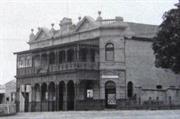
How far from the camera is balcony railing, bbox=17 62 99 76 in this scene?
48.0 m

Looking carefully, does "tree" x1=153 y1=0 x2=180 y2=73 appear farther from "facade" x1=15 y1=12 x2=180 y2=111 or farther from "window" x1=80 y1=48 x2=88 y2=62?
"window" x1=80 y1=48 x2=88 y2=62

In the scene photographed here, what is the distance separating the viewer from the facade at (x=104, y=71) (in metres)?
48.0

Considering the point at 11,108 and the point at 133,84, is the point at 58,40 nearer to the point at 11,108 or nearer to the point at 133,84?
the point at 133,84

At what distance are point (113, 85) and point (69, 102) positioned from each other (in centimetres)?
559

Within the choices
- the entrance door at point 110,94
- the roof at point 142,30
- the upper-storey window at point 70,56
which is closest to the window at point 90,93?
the entrance door at point 110,94

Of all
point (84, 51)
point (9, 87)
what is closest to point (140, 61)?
point (84, 51)

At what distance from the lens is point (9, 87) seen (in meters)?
68.1

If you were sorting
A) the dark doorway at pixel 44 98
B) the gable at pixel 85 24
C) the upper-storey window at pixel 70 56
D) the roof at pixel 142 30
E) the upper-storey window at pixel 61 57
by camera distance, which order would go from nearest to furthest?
1. the roof at pixel 142 30
2. the gable at pixel 85 24
3. the upper-storey window at pixel 70 56
4. the upper-storey window at pixel 61 57
5. the dark doorway at pixel 44 98

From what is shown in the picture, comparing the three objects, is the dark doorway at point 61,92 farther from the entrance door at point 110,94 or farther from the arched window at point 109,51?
the arched window at point 109,51

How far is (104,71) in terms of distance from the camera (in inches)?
1907

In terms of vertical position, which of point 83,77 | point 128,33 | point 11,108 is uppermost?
point 128,33

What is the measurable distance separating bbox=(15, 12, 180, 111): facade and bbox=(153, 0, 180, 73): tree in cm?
614

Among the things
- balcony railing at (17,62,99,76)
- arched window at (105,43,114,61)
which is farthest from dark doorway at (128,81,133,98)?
balcony railing at (17,62,99,76)

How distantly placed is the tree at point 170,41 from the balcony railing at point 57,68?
31.1ft
